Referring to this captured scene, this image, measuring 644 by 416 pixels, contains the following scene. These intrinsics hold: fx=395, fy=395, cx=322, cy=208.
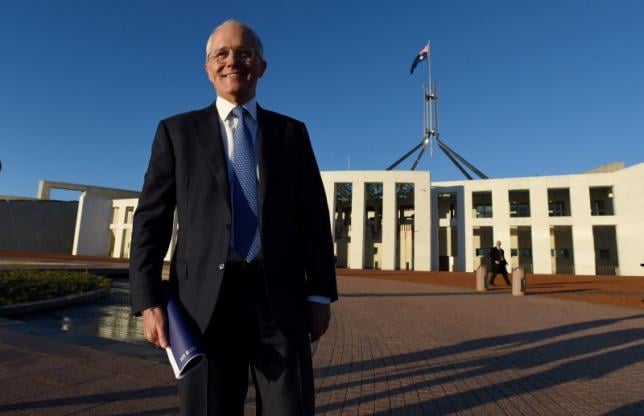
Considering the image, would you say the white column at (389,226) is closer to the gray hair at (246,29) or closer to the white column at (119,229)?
the white column at (119,229)

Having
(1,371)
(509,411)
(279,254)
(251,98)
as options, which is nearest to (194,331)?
(279,254)

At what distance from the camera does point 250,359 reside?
1568 millimetres

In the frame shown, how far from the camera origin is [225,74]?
5.70 ft

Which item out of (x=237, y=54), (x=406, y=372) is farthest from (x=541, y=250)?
(x=237, y=54)

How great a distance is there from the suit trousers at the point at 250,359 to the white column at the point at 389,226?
116ft

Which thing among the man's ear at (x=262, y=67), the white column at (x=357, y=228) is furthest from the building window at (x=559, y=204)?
the man's ear at (x=262, y=67)

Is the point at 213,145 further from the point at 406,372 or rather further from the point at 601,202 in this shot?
the point at 601,202

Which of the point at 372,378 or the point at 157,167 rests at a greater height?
the point at 157,167

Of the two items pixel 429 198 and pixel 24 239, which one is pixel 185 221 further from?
pixel 24 239

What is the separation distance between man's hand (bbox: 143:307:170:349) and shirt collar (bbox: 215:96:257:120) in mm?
865

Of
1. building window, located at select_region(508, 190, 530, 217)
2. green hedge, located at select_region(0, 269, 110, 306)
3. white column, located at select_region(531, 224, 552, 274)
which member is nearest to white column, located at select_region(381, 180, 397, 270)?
white column, located at select_region(531, 224, 552, 274)

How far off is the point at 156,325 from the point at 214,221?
44 cm

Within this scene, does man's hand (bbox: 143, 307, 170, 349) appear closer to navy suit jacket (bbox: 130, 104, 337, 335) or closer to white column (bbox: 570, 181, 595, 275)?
navy suit jacket (bbox: 130, 104, 337, 335)

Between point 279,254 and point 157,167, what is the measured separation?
2.14ft
